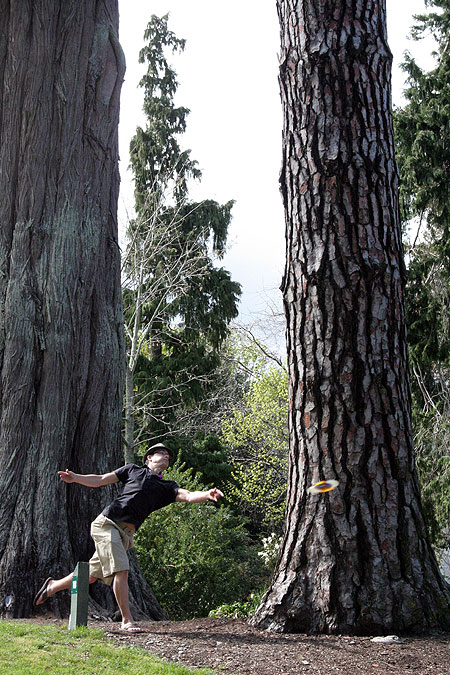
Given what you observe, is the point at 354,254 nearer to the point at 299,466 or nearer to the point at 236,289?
the point at 299,466

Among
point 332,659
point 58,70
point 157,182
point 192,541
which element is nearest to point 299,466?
point 332,659

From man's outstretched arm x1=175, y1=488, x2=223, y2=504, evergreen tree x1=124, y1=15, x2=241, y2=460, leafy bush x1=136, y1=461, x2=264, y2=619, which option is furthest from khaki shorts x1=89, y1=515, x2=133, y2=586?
evergreen tree x1=124, y1=15, x2=241, y2=460

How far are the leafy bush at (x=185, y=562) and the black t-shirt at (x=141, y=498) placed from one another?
7.12 meters

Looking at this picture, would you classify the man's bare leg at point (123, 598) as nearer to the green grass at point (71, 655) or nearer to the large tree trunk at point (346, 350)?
the green grass at point (71, 655)

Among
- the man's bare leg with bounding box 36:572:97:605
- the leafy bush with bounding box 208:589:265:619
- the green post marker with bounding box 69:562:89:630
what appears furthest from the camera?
the leafy bush with bounding box 208:589:265:619

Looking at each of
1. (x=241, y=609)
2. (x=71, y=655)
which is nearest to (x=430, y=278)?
(x=241, y=609)

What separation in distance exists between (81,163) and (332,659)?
5772 mm

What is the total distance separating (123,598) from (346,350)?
257 cm

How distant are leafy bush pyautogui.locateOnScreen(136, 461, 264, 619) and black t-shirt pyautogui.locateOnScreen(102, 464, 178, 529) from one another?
23.4 ft

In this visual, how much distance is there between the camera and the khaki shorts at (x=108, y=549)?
5645 mm

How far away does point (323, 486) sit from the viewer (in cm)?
480

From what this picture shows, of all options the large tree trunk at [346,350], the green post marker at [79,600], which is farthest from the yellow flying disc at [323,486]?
A: the green post marker at [79,600]

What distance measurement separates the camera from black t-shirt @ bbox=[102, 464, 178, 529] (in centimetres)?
575

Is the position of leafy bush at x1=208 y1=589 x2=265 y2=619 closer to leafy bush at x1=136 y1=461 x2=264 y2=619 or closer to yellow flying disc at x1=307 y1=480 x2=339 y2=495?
yellow flying disc at x1=307 y1=480 x2=339 y2=495
